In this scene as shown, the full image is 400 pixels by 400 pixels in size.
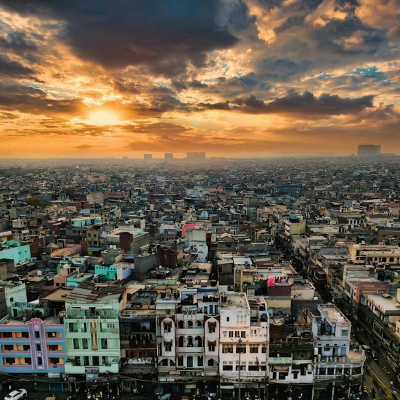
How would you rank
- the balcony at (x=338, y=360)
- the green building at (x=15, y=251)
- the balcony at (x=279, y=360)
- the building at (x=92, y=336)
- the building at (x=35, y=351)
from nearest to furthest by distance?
the balcony at (x=279, y=360)
the balcony at (x=338, y=360)
the building at (x=92, y=336)
the building at (x=35, y=351)
the green building at (x=15, y=251)

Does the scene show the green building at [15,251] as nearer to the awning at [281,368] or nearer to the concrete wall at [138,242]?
the concrete wall at [138,242]

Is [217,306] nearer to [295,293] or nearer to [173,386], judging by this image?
[173,386]

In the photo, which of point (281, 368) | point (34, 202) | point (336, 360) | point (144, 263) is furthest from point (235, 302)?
point (34, 202)

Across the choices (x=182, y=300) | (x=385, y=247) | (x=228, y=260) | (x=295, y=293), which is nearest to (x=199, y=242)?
(x=228, y=260)

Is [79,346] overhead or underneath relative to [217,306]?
underneath

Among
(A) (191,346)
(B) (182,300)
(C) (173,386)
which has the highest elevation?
(B) (182,300)

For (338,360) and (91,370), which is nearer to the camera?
(338,360)

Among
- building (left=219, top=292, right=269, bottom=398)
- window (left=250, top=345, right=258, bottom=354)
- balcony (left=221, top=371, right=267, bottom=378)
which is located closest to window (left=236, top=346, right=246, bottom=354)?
building (left=219, top=292, right=269, bottom=398)

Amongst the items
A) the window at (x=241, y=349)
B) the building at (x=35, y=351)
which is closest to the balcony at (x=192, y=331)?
the window at (x=241, y=349)

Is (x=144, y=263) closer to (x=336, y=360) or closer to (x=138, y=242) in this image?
(x=138, y=242)
